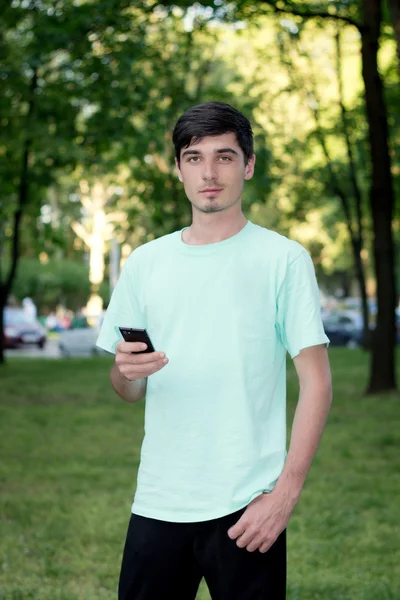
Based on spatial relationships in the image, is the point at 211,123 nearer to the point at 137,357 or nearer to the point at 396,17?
the point at 137,357

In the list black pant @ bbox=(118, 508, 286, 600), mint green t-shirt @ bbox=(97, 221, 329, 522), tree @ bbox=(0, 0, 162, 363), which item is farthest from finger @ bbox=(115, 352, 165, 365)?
tree @ bbox=(0, 0, 162, 363)

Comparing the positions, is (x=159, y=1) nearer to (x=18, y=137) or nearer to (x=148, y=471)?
(x=18, y=137)

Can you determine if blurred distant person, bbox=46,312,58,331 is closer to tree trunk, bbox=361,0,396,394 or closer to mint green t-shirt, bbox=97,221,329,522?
tree trunk, bbox=361,0,396,394

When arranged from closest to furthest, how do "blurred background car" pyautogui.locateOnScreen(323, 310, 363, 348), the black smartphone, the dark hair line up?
1. the black smartphone
2. the dark hair
3. "blurred background car" pyautogui.locateOnScreen(323, 310, 363, 348)

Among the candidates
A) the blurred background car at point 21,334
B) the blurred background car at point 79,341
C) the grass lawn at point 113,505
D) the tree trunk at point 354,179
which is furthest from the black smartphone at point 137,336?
the blurred background car at point 21,334

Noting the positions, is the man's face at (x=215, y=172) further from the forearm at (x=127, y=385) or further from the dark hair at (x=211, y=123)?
the forearm at (x=127, y=385)

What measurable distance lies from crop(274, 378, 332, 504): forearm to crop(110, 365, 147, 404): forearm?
0.52 metres

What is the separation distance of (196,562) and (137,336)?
2.35 feet

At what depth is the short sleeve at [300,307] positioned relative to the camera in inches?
114

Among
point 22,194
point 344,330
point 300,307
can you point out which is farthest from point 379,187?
point 344,330

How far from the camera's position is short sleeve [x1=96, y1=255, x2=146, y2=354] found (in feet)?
10.2

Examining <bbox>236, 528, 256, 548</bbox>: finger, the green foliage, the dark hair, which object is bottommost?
the green foliage

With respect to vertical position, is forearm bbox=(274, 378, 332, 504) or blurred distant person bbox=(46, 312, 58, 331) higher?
forearm bbox=(274, 378, 332, 504)

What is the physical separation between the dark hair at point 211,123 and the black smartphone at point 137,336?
0.61 metres
